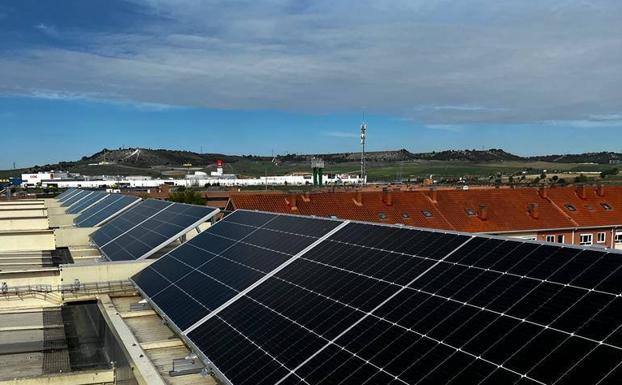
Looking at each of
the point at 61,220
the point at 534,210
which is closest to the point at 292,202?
the point at 61,220

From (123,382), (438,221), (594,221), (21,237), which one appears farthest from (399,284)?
(594,221)

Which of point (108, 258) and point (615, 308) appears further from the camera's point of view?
point (108, 258)

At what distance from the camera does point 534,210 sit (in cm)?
5491

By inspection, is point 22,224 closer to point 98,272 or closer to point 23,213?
point 23,213

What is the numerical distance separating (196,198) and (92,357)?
201 ft

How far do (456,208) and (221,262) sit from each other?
1568 inches

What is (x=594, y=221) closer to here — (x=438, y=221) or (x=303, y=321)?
(x=438, y=221)

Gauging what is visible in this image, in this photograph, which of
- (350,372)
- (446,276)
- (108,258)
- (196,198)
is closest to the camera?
(350,372)

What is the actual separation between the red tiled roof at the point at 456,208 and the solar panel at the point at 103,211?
1083cm

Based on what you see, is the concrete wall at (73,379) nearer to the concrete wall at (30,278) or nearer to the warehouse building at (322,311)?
the warehouse building at (322,311)

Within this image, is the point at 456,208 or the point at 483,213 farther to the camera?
the point at 456,208

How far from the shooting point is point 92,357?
2077 cm

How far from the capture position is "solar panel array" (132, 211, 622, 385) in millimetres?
8656

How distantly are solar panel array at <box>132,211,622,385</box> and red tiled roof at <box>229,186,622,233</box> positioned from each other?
118 feet
